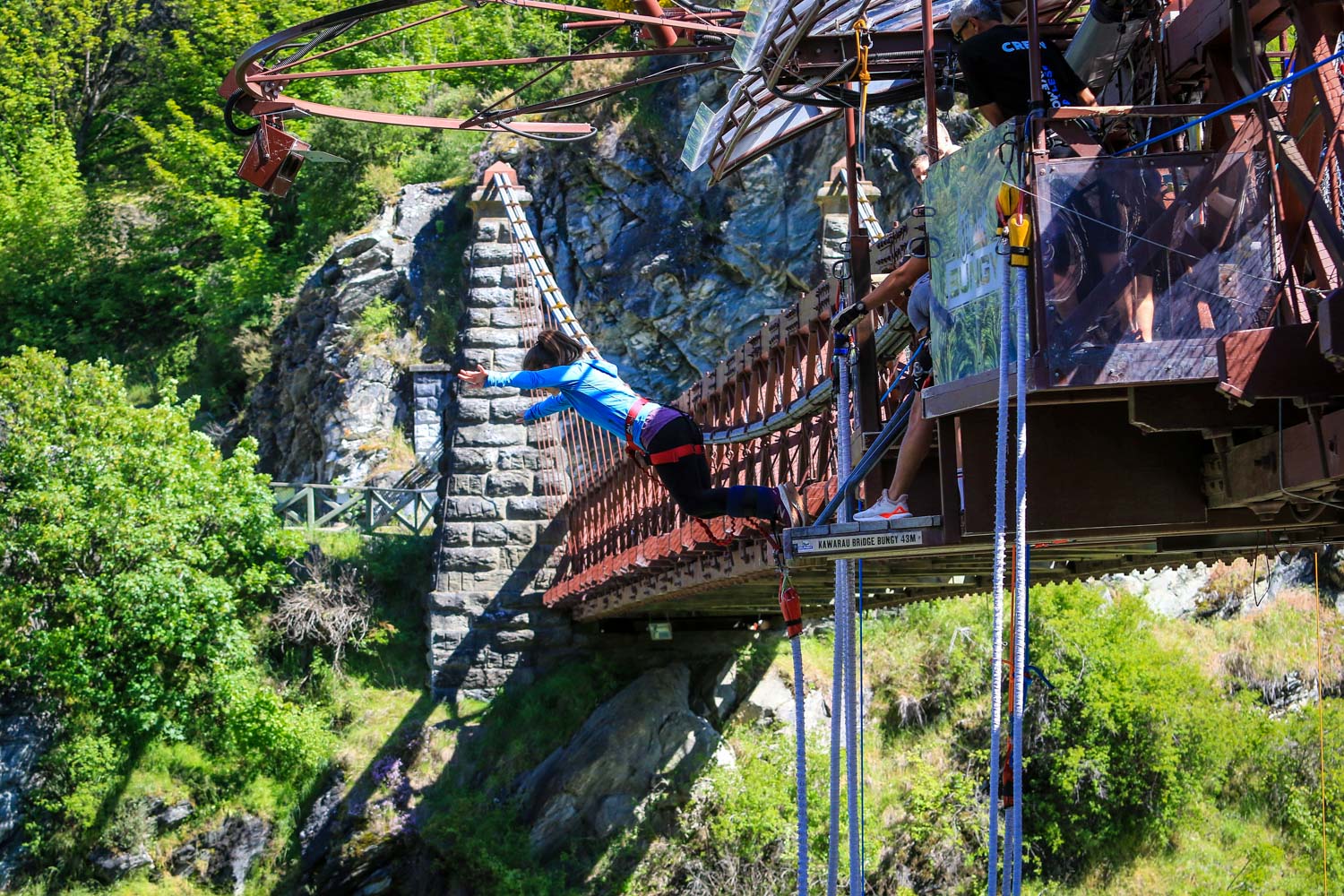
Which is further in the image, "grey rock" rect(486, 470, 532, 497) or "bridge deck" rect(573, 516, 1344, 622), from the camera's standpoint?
"grey rock" rect(486, 470, 532, 497)

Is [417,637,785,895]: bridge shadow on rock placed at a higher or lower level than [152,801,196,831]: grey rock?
higher

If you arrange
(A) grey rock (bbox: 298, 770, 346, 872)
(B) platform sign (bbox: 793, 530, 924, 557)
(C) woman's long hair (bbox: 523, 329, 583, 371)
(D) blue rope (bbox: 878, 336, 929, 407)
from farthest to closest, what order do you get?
(A) grey rock (bbox: 298, 770, 346, 872) → (C) woman's long hair (bbox: 523, 329, 583, 371) → (D) blue rope (bbox: 878, 336, 929, 407) → (B) platform sign (bbox: 793, 530, 924, 557)

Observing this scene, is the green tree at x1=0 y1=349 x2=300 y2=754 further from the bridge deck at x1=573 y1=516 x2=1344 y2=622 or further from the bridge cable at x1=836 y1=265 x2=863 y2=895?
the bridge cable at x1=836 y1=265 x2=863 y2=895

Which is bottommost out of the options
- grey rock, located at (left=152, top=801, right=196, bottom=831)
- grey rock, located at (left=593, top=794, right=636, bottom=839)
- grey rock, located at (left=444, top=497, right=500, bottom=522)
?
grey rock, located at (left=152, top=801, right=196, bottom=831)

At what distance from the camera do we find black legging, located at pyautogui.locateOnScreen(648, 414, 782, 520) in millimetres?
7180

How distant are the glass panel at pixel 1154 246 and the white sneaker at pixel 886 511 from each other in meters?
1.16

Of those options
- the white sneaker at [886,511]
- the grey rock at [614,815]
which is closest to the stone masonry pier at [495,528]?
the grey rock at [614,815]

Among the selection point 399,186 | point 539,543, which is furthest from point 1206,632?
point 399,186

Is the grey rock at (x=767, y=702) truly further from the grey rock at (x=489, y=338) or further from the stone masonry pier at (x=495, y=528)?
the grey rock at (x=489, y=338)

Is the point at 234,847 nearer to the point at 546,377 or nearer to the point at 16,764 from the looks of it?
the point at 16,764

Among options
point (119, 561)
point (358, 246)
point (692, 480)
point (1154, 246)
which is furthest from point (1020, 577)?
point (358, 246)

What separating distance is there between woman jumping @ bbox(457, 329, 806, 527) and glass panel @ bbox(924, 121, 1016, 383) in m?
1.97

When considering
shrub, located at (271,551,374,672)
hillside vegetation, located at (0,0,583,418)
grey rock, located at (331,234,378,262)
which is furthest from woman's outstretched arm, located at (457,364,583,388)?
grey rock, located at (331,234,378,262)

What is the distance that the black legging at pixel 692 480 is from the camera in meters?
7.18
